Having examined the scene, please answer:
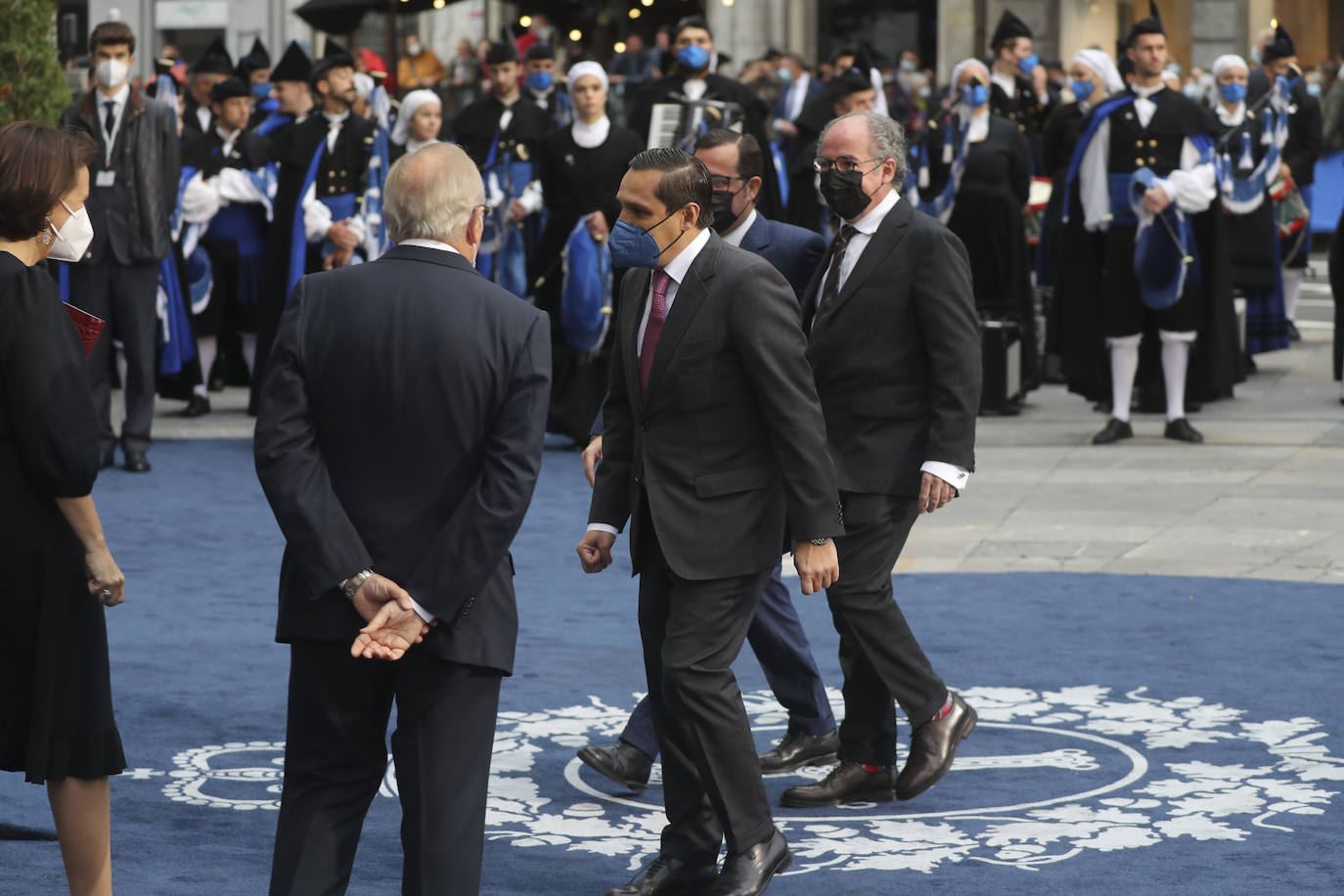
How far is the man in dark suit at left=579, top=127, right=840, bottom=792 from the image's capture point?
5.89m

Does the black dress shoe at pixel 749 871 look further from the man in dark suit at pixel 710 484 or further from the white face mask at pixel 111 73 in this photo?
the white face mask at pixel 111 73

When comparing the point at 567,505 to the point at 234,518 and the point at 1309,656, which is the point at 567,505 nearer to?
the point at 234,518

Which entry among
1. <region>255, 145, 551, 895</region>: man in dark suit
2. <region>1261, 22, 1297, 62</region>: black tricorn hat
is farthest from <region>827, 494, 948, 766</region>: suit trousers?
<region>1261, 22, 1297, 62</region>: black tricorn hat

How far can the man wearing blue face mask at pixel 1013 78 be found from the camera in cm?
1537

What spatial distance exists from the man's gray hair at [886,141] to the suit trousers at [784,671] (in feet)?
3.66

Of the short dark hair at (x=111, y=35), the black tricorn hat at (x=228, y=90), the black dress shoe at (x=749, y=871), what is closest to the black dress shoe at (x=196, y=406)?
the black tricorn hat at (x=228, y=90)

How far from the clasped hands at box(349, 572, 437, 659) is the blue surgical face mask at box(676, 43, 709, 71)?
29.9 ft

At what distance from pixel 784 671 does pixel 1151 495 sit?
4.90 metres

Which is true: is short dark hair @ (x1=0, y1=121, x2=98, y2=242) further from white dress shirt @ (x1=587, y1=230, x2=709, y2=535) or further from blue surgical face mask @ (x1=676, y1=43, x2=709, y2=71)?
blue surgical face mask @ (x1=676, y1=43, x2=709, y2=71)

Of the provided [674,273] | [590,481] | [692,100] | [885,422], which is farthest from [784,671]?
[692,100]

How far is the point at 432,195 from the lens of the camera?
4184 mm

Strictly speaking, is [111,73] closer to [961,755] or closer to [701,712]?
[961,755]

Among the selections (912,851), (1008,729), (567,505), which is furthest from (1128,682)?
(567,505)

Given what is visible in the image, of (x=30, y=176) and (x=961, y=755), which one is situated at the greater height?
(x=30, y=176)
